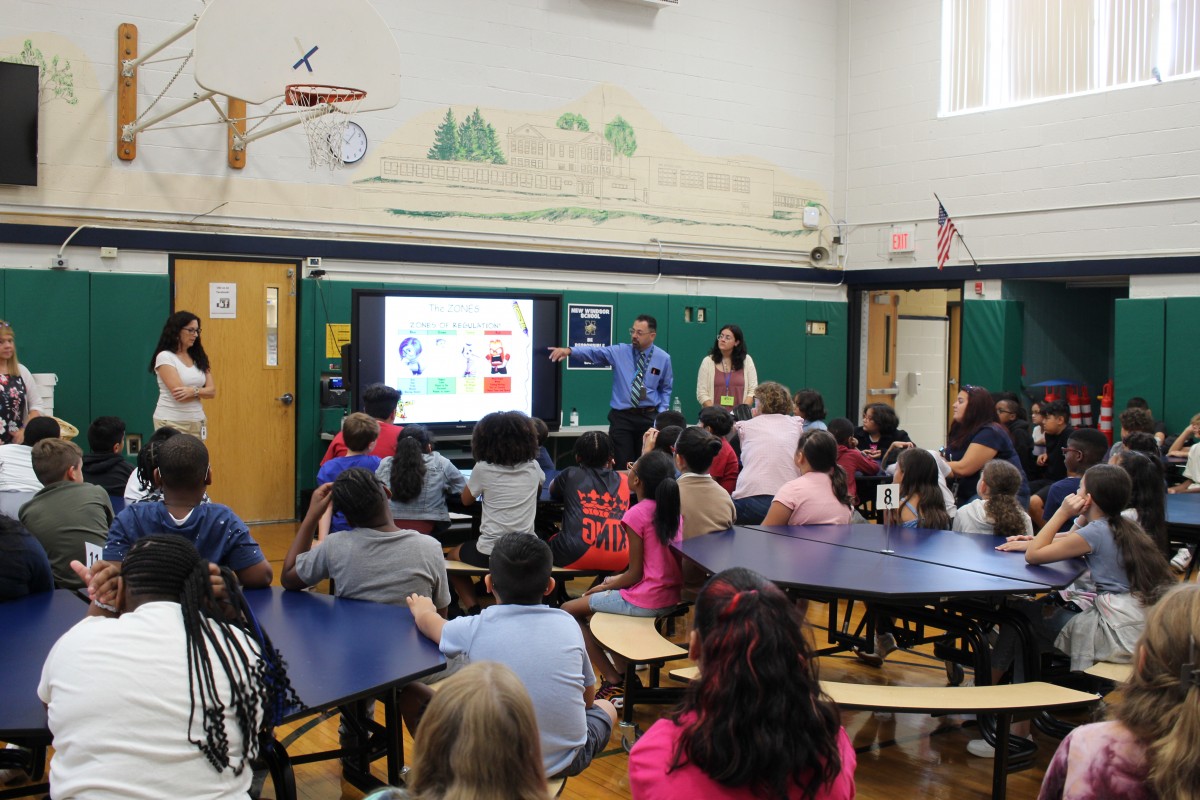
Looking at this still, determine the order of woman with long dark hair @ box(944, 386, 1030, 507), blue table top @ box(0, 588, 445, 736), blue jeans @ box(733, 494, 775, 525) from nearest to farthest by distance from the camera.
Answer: blue table top @ box(0, 588, 445, 736), blue jeans @ box(733, 494, 775, 525), woman with long dark hair @ box(944, 386, 1030, 507)

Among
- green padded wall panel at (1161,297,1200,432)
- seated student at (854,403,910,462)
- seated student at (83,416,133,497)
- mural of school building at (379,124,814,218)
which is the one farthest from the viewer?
mural of school building at (379,124,814,218)

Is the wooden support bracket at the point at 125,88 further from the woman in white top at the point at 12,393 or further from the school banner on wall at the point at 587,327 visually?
the school banner on wall at the point at 587,327

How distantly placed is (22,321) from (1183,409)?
8.93 meters

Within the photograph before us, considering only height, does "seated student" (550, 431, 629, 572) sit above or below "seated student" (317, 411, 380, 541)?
below

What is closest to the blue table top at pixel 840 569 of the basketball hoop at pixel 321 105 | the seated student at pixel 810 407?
the seated student at pixel 810 407

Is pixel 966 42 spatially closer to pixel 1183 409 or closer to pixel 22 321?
pixel 1183 409

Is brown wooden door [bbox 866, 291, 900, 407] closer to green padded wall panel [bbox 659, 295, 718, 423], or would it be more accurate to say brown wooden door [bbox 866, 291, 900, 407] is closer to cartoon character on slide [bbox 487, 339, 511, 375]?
green padded wall panel [bbox 659, 295, 718, 423]

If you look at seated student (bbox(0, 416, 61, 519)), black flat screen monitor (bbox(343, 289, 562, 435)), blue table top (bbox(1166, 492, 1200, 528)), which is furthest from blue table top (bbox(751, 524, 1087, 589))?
black flat screen monitor (bbox(343, 289, 562, 435))

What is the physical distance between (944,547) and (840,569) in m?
0.77

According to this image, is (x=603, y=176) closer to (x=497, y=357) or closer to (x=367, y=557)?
(x=497, y=357)

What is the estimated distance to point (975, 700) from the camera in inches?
130

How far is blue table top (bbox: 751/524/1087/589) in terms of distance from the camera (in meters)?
3.84

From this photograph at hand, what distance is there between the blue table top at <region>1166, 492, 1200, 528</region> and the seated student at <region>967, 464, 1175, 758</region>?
1519 millimetres

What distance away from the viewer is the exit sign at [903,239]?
34.7 ft
